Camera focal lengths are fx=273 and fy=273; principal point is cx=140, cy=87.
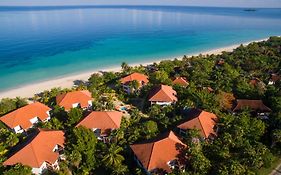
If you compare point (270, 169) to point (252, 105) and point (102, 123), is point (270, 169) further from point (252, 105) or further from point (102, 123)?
point (102, 123)

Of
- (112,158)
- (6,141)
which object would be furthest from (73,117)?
(112,158)

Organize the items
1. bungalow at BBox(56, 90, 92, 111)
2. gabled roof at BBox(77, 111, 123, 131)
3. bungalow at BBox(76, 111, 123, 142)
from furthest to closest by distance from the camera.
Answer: bungalow at BBox(56, 90, 92, 111), gabled roof at BBox(77, 111, 123, 131), bungalow at BBox(76, 111, 123, 142)

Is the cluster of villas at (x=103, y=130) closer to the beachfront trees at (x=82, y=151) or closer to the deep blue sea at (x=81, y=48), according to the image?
the beachfront trees at (x=82, y=151)

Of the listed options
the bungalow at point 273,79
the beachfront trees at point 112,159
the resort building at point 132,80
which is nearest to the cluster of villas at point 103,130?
the resort building at point 132,80

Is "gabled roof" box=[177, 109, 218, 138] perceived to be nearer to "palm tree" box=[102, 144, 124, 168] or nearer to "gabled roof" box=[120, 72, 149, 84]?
"palm tree" box=[102, 144, 124, 168]

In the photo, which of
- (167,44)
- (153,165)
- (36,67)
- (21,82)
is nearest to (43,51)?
(36,67)

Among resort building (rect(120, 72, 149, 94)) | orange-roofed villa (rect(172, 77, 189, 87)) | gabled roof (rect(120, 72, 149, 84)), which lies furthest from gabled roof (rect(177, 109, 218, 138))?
gabled roof (rect(120, 72, 149, 84))
